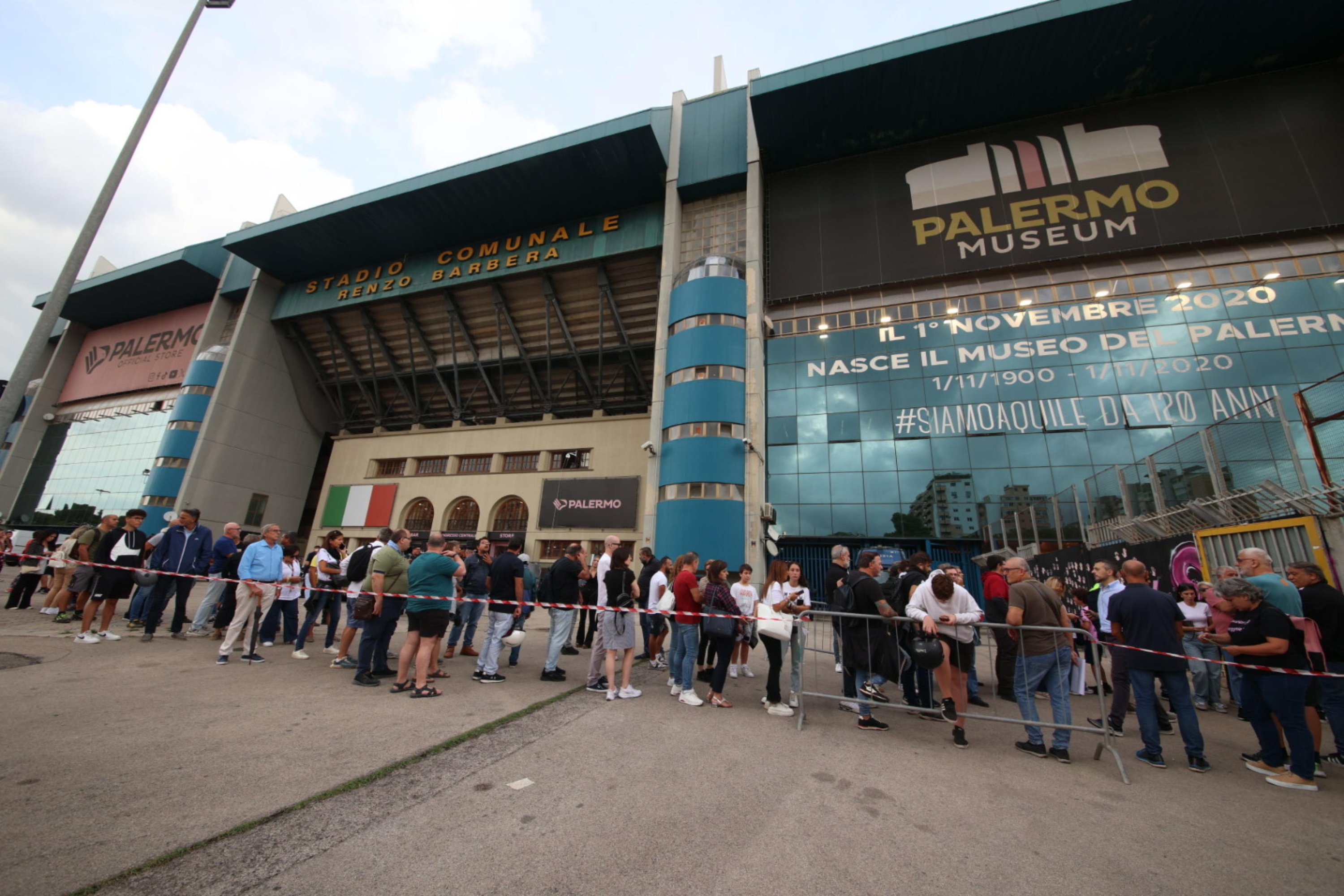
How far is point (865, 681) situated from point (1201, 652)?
4.82 metres

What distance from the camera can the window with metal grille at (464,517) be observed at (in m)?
29.8

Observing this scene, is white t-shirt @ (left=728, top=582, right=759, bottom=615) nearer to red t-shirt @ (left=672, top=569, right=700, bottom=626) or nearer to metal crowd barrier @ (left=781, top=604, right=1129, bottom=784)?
red t-shirt @ (left=672, top=569, right=700, bottom=626)

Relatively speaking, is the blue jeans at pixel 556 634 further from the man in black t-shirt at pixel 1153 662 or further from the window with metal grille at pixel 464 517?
the window with metal grille at pixel 464 517

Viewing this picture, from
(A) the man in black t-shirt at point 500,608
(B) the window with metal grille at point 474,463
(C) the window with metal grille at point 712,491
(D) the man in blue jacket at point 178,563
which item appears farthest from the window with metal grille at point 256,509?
(A) the man in black t-shirt at point 500,608

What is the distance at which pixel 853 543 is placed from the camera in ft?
65.3

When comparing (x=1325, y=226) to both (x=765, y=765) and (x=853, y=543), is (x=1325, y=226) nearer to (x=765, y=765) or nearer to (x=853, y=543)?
(x=853, y=543)

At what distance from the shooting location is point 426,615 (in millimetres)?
5688

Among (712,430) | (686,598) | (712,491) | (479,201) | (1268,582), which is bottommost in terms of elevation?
(686,598)

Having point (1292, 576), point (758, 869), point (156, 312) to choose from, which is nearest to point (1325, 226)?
point (1292, 576)

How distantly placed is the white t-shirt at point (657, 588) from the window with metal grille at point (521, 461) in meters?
23.5

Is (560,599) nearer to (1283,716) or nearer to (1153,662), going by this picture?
(1153,662)

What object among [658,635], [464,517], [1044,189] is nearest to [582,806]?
[658,635]

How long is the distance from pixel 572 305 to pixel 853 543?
1907cm

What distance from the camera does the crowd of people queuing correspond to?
15.0 ft
